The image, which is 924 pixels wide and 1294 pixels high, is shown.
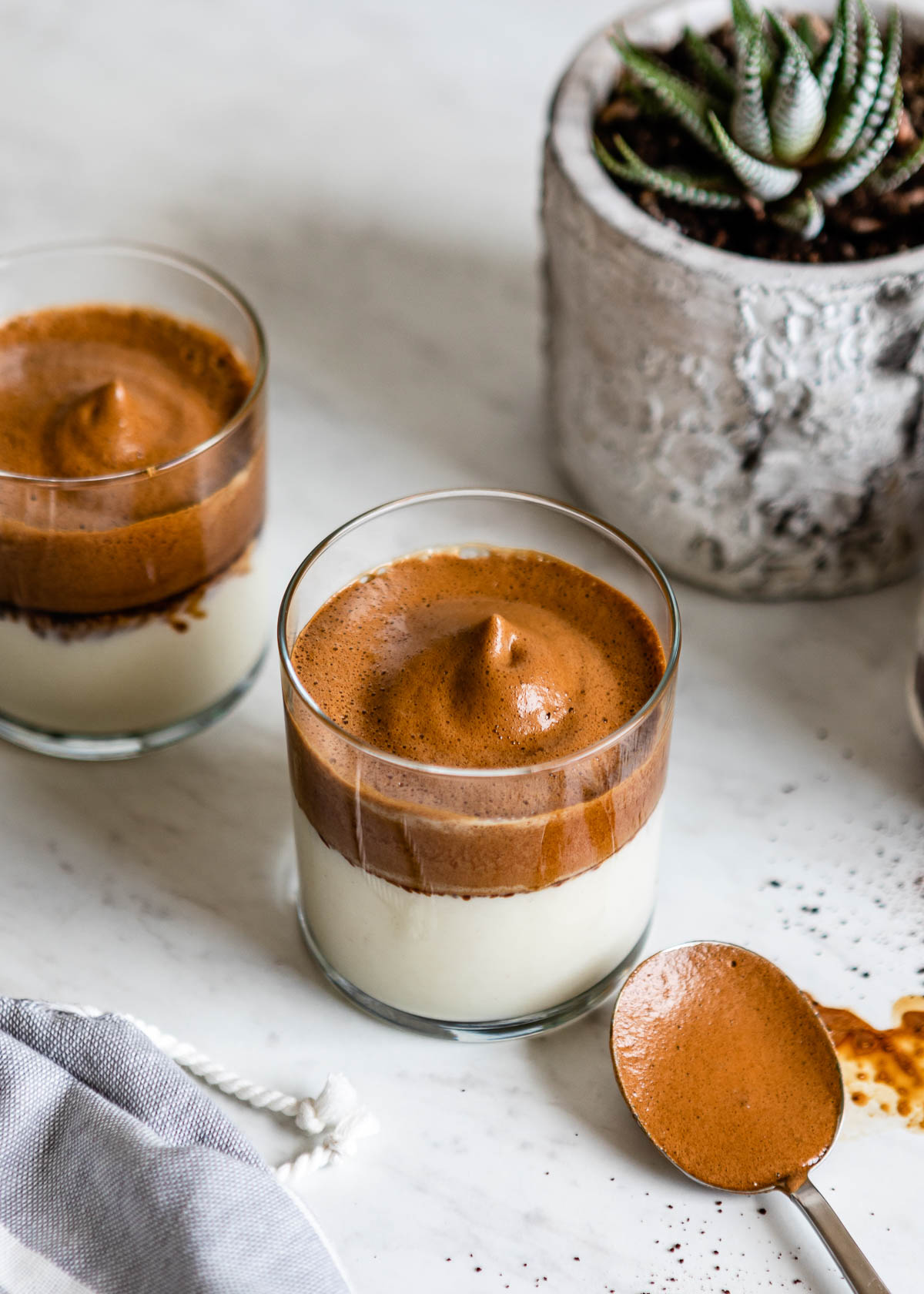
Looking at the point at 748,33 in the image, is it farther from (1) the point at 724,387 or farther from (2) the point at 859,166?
(1) the point at 724,387

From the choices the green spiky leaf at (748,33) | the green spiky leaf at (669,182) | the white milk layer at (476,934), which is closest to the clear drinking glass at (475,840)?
the white milk layer at (476,934)

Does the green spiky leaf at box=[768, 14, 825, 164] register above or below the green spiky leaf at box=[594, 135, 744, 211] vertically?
above

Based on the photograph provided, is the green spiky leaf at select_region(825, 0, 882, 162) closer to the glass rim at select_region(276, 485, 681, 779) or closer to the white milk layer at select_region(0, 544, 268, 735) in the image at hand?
the glass rim at select_region(276, 485, 681, 779)

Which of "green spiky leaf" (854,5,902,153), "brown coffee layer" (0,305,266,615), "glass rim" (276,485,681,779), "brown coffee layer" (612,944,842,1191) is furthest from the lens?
"green spiky leaf" (854,5,902,153)

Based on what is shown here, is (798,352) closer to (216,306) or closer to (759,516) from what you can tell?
(759,516)

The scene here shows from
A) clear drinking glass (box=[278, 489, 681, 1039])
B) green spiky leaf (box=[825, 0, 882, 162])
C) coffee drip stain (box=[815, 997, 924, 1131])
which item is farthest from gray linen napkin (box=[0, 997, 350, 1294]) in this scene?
green spiky leaf (box=[825, 0, 882, 162])

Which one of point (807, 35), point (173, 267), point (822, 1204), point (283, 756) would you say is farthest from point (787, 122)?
point (822, 1204)

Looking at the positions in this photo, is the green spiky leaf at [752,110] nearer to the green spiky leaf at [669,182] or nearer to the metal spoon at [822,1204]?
the green spiky leaf at [669,182]

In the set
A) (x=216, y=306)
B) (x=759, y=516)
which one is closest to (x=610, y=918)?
(x=759, y=516)
